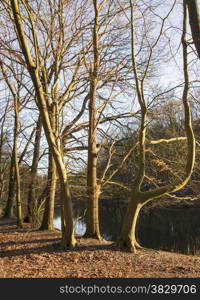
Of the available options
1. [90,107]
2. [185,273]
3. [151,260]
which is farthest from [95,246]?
[90,107]

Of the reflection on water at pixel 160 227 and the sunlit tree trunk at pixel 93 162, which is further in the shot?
the reflection on water at pixel 160 227

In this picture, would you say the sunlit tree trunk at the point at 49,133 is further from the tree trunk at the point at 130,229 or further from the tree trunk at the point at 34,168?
the tree trunk at the point at 34,168

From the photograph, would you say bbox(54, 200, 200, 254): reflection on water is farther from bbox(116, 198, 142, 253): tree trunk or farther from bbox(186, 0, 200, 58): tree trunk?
bbox(186, 0, 200, 58): tree trunk

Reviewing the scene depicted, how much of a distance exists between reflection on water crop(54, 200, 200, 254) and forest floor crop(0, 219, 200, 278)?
5125mm

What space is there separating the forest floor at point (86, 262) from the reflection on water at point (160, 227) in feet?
16.8

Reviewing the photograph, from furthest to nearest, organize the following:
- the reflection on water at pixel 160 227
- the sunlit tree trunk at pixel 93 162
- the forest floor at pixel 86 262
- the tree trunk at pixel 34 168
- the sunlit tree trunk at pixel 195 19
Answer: the reflection on water at pixel 160 227
the tree trunk at pixel 34 168
the sunlit tree trunk at pixel 93 162
the forest floor at pixel 86 262
the sunlit tree trunk at pixel 195 19

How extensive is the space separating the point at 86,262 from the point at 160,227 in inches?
611

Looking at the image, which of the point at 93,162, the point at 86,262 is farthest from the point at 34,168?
the point at 86,262

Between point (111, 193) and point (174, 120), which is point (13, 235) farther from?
point (174, 120)

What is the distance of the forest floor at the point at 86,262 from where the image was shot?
6.50 meters

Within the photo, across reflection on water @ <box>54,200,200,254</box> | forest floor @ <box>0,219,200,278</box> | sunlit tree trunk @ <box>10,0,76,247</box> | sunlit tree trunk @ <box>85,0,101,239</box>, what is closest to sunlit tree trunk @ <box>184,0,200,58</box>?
sunlit tree trunk @ <box>10,0,76,247</box>

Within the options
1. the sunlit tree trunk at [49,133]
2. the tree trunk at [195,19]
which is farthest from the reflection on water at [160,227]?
the tree trunk at [195,19]

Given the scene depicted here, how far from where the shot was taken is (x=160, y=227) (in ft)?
72.6

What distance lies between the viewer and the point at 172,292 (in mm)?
5445
